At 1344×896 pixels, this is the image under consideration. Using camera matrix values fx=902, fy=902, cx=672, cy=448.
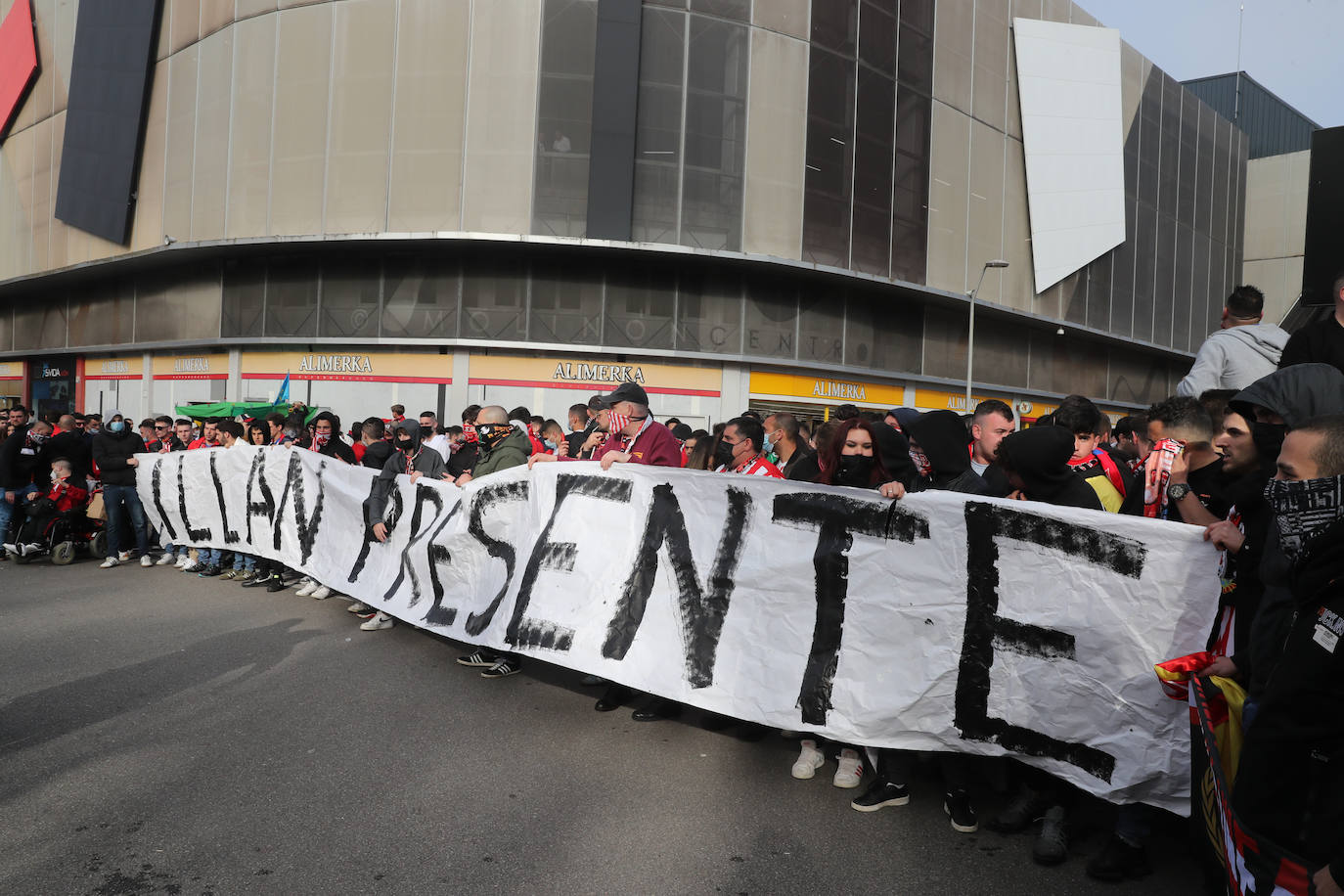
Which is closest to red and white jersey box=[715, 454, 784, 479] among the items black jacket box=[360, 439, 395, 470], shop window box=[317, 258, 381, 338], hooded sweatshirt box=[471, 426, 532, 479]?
hooded sweatshirt box=[471, 426, 532, 479]

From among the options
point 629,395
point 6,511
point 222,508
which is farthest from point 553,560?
point 6,511

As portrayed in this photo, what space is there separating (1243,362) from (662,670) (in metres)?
3.74

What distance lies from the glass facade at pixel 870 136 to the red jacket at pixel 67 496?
664 inches

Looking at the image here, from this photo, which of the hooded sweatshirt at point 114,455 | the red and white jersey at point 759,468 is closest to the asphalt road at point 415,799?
the red and white jersey at point 759,468

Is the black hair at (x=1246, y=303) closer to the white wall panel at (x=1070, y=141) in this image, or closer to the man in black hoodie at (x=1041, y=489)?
the man in black hoodie at (x=1041, y=489)

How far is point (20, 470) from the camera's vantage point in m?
11.8

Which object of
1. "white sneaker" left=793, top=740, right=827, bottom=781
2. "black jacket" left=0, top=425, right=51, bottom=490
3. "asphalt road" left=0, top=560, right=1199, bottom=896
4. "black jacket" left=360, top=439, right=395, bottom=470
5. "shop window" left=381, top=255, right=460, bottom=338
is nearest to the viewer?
"asphalt road" left=0, top=560, right=1199, bottom=896

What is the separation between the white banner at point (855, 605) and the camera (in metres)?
3.80

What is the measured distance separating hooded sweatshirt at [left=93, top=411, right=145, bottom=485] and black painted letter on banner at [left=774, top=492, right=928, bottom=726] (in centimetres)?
1029

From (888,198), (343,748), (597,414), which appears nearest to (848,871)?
(343,748)

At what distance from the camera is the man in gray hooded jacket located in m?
5.13

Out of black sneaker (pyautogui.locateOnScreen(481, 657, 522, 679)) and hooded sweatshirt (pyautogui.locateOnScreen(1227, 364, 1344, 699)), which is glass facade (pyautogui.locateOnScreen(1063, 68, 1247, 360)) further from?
hooded sweatshirt (pyautogui.locateOnScreen(1227, 364, 1344, 699))

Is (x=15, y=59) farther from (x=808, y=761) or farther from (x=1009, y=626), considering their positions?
(x=1009, y=626)

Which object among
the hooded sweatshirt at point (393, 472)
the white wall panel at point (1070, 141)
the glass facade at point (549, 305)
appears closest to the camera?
the hooded sweatshirt at point (393, 472)
